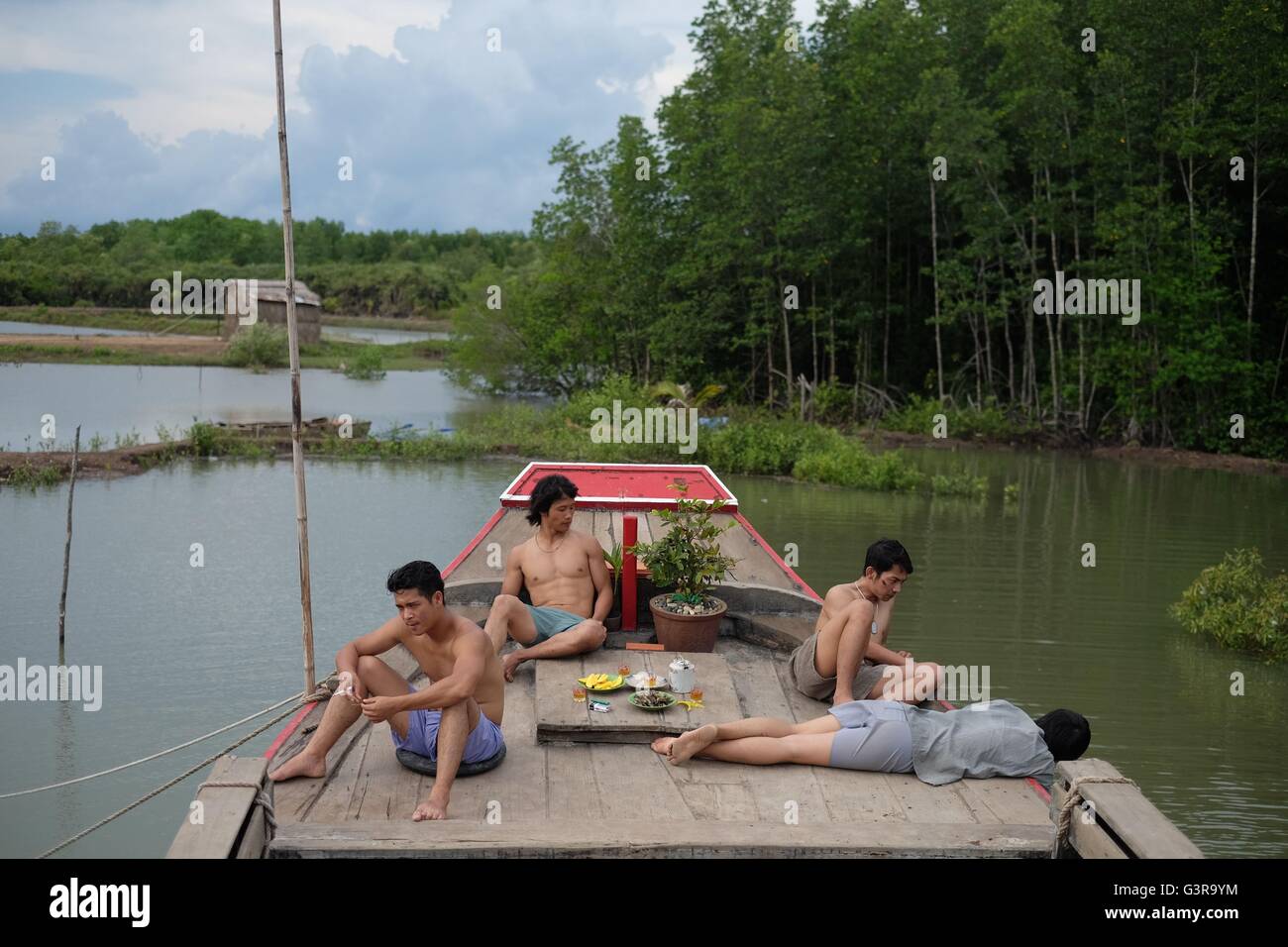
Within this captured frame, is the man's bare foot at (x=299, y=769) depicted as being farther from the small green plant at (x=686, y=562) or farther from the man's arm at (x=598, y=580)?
the small green plant at (x=686, y=562)

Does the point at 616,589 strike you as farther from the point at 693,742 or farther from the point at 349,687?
the point at 349,687

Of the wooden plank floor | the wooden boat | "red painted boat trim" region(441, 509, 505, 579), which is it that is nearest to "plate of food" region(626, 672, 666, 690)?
the wooden boat

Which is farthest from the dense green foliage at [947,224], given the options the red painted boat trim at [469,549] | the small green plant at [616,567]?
the small green plant at [616,567]

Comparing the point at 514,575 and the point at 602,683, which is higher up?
the point at 514,575

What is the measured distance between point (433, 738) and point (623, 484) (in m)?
5.46

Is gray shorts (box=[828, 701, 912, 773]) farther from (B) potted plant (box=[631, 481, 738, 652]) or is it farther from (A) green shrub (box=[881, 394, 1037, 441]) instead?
(A) green shrub (box=[881, 394, 1037, 441])

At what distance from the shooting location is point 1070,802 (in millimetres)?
3619

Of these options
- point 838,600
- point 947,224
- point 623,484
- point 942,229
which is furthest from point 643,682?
point 942,229

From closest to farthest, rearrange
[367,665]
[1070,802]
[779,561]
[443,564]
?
1. [1070,802]
2. [367,665]
3. [779,561]
4. [443,564]

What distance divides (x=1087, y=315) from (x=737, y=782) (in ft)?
62.3

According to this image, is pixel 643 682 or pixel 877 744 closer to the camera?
pixel 877 744

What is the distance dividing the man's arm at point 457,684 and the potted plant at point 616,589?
206 centimetres

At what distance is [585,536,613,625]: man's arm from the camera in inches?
239

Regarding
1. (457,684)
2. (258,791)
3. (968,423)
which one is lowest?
(258,791)
